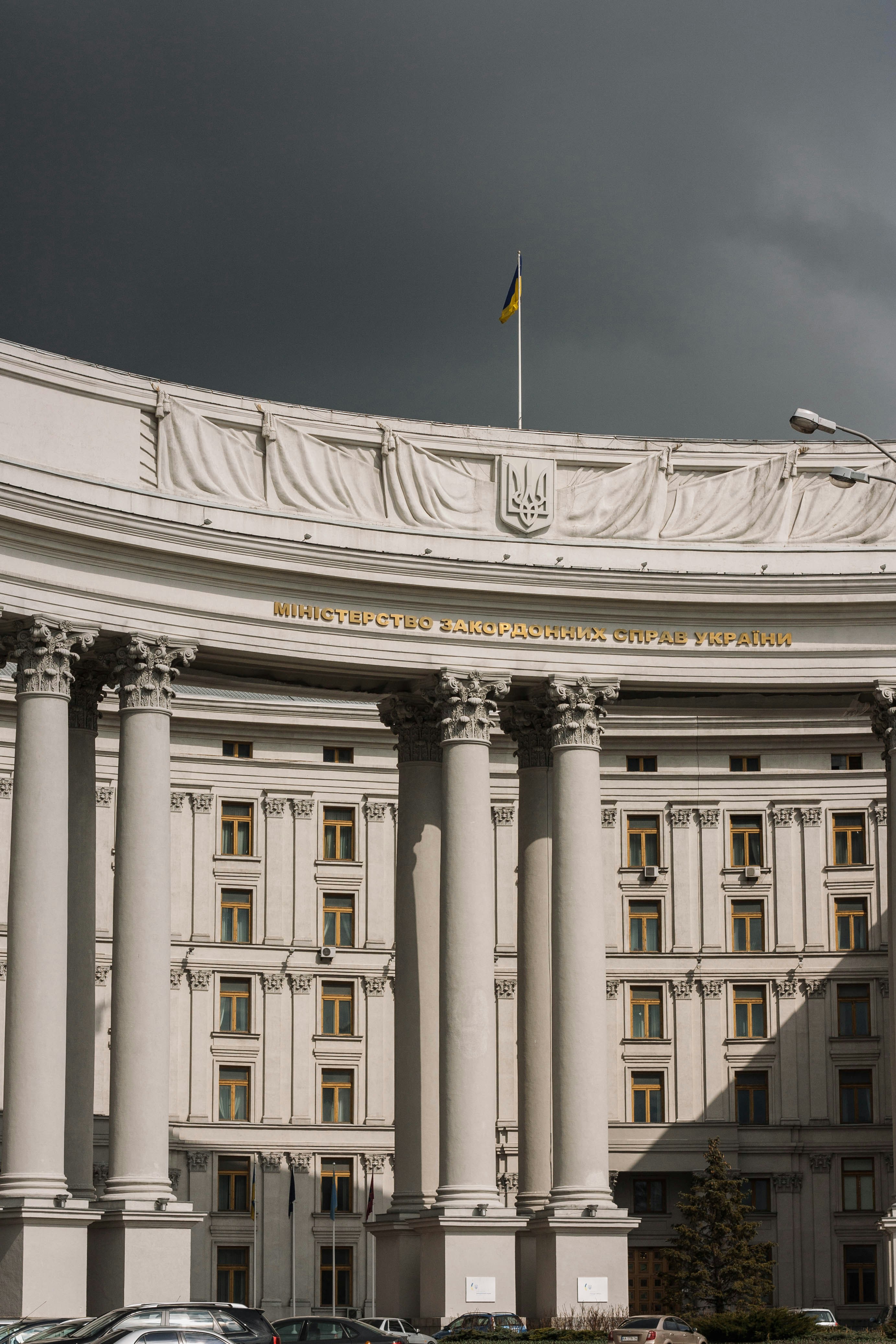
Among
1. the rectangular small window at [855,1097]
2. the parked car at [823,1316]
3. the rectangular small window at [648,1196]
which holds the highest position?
the rectangular small window at [855,1097]

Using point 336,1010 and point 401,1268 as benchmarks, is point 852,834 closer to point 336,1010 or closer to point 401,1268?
point 336,1010

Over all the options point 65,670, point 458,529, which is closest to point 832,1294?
point 458,529

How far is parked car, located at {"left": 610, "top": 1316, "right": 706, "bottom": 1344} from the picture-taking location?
46.4m

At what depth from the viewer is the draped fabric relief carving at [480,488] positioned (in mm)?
55094

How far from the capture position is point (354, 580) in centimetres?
5484

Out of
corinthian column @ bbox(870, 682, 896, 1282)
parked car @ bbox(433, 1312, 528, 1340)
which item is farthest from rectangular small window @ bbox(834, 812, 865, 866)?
parked car @ bbox(433, 1312, 528, 1340)

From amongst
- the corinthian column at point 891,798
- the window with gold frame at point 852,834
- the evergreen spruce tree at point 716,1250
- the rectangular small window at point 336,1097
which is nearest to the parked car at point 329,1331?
the corinthian column at point 891,798

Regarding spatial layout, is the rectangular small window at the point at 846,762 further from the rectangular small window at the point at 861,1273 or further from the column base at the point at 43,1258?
the column base at the point at 43,1258

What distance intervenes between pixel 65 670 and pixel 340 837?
121 ft

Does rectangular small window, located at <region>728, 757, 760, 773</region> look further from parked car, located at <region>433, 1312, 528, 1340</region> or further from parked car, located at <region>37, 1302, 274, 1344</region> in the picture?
parked car, located at <region>37, 1302, 274, 1344</region>

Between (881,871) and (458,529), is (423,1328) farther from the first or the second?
(881,871)

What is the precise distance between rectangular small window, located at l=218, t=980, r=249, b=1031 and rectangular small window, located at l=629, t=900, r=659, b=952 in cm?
1635

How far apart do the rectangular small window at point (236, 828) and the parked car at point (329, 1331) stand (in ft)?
138

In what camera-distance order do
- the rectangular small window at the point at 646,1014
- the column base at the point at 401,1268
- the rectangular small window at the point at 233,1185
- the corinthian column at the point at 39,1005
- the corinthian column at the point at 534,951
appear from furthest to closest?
the rectangular small window at the point at 646,1014 → the rectangular small window at the point at 233,1185 → the corinthian column at the point at 534,951 → the column base at the point at 401,1268 → the corinthian column at the point at 39,1005
